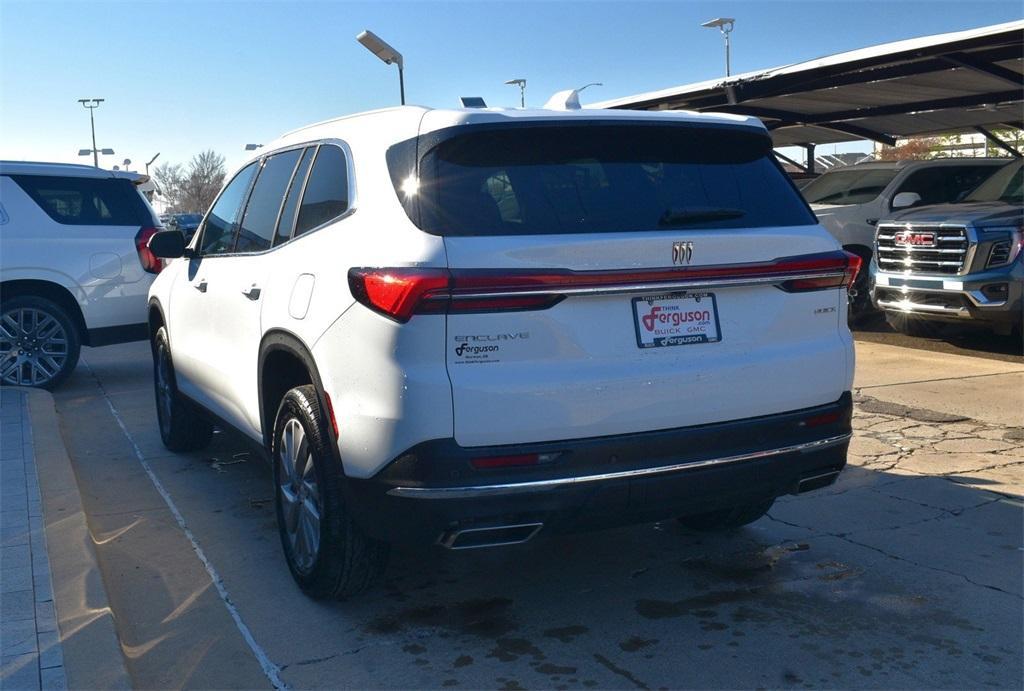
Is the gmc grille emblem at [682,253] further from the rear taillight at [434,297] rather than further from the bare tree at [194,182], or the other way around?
the bare tree at [194,182]

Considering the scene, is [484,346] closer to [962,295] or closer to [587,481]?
[587,481]

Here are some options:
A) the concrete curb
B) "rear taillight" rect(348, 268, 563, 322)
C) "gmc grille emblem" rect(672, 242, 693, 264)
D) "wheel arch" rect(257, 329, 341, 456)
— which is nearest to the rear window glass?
the concrete curb

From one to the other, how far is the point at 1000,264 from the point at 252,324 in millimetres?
7631

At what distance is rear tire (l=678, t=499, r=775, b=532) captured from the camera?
494 cm

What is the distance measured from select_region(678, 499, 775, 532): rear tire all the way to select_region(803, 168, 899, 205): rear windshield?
29.5 ft

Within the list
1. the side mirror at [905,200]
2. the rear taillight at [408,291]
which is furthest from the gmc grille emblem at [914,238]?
the rear taillight at [408,291]

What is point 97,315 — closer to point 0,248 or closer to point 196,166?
point 0,248

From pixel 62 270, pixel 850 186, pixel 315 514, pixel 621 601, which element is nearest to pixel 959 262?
pixel 850 186

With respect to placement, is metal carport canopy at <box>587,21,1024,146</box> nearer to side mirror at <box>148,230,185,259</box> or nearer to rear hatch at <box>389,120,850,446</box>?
side mirror at <box>148,230,185,259</box>

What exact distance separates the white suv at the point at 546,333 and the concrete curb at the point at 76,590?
0.79 m

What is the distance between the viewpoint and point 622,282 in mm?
3592

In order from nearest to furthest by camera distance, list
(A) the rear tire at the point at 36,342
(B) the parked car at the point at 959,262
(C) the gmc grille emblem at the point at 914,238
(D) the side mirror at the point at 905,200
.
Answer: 1. (A) the rear tire at the point at 36,342
2. (B) the parked car at the point at 959,262
3. (C) the gmc grille emblem at the point at 914,238
4. (D) the side mirror at the point at 905,200

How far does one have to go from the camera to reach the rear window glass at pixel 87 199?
969 centimetres

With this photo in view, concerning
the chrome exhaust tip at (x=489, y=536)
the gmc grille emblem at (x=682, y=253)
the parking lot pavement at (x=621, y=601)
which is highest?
the gmc grille emblem at (x=682, y=253)
